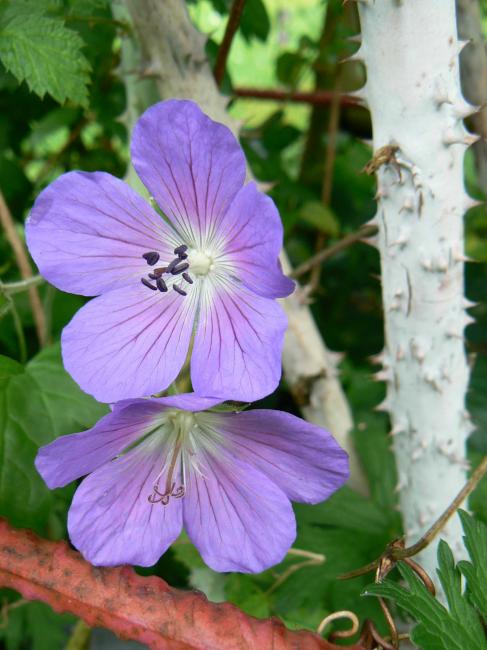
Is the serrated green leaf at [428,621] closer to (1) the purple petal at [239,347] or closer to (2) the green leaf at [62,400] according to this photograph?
(1) the purple petal at [239,347]

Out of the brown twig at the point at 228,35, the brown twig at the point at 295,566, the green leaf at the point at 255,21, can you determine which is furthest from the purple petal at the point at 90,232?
the green leaf at the point at 255,21

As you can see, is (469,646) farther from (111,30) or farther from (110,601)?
(111,30)

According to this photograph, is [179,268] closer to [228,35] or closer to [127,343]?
[127,343]

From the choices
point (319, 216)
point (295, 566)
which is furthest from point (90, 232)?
point (319, 216)

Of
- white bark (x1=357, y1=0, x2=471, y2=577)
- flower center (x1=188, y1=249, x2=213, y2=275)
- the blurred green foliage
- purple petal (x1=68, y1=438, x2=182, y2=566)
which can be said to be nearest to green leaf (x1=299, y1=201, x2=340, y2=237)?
the blurred green foliage

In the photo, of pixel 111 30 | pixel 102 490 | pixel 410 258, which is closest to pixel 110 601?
pixel 102 490

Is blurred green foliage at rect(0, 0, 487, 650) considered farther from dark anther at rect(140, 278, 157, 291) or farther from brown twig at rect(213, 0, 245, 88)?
dark anther at rect(140, 278, 157, 291)
